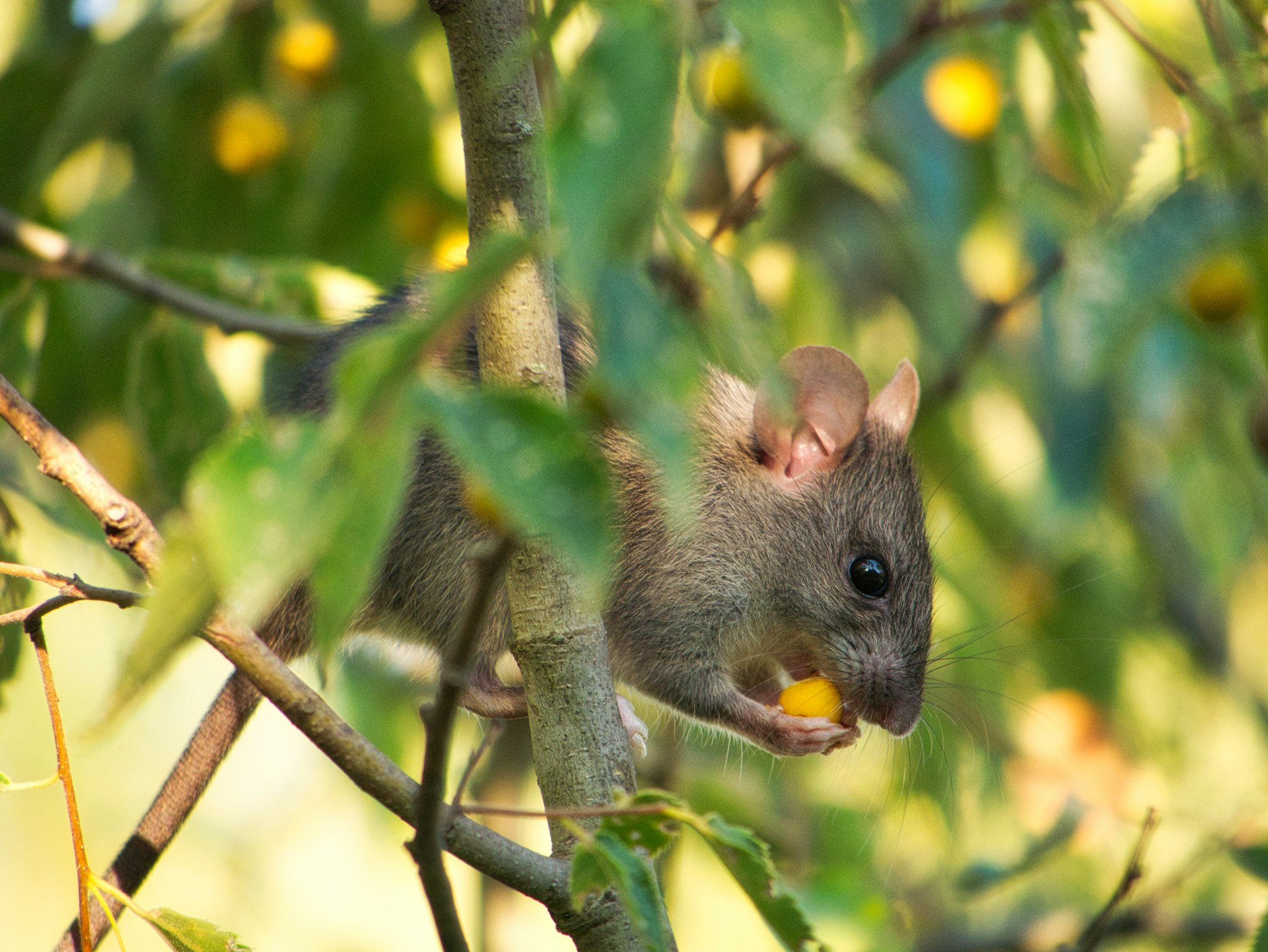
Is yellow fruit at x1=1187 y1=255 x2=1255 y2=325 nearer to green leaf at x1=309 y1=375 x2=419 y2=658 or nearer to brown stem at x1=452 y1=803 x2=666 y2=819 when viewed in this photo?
brown stem at x1=452 y1=803 x2=666 y2=819

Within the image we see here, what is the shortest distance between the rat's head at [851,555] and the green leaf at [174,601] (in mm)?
2194

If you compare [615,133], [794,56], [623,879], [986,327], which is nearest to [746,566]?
[986,327]

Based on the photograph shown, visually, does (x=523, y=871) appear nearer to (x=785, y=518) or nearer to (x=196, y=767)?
(x=196, y=767)

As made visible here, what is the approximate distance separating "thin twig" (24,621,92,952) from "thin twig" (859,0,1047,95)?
7.07ft

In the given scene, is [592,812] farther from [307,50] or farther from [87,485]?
[307,50]

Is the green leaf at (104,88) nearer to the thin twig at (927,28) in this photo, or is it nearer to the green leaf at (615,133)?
the thin twig at (927,28)

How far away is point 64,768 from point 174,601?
73 centimetres

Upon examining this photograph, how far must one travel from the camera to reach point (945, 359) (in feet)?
14.2

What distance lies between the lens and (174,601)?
1.10m

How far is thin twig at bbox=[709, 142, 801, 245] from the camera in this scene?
3209 mm

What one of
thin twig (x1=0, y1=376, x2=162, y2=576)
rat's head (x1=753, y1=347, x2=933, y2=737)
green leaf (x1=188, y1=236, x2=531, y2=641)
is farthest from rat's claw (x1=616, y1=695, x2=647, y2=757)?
green leaf (x1=188, y1=236, x2=531, y2=641)

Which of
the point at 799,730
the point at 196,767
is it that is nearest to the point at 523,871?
the point at 196,767

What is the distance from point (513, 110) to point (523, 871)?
1.02 m

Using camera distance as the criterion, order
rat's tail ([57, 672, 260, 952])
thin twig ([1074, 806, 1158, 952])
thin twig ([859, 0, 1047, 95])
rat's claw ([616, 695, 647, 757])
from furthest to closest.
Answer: rat's claw ([616, 695, 647, 757]) < thin twig ([859, 0, 1047, 95]) < thin twig ([1074, 806, 1158, 952]) < rat's tail ([57, 672, 260, 952])
